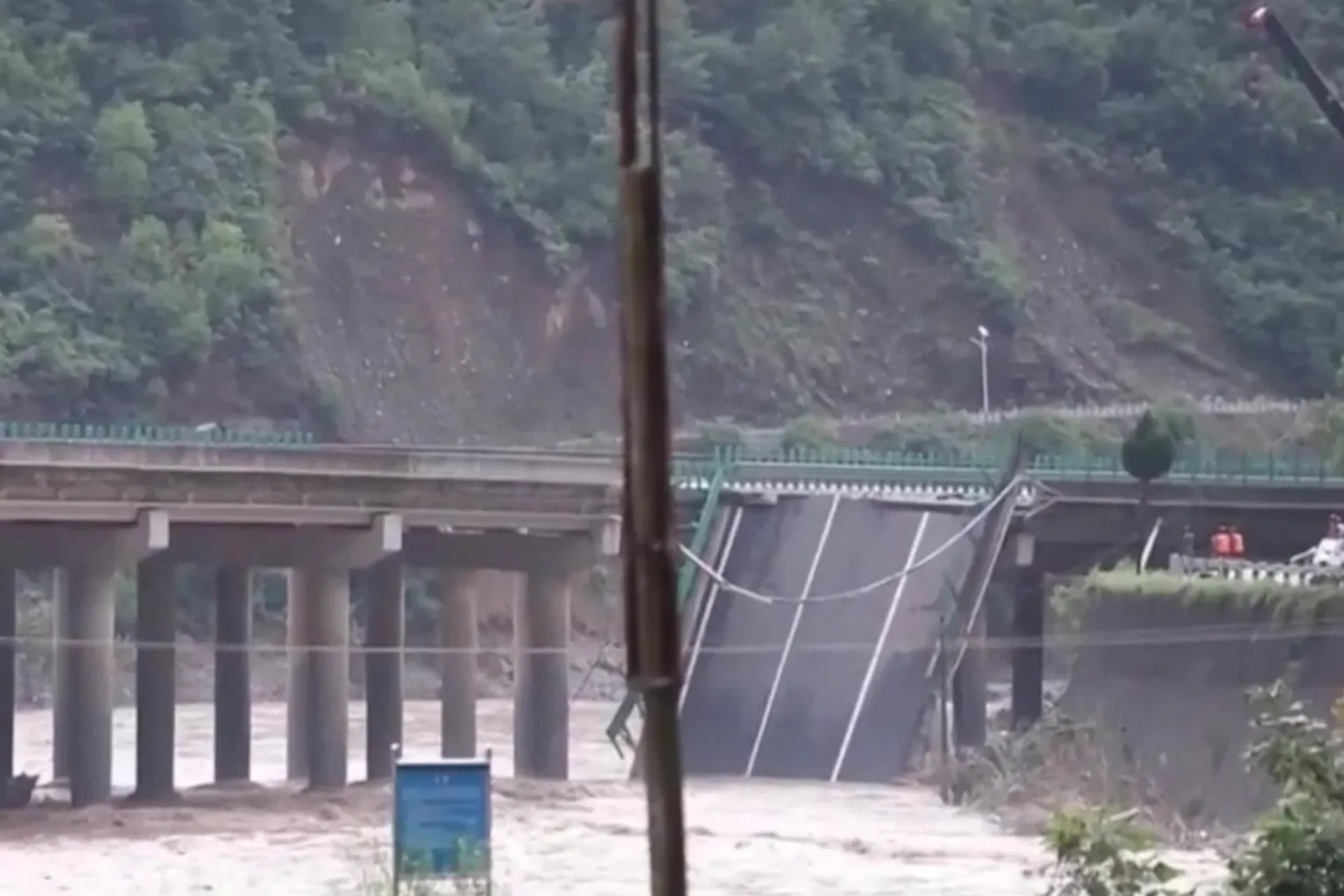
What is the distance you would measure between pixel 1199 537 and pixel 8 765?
20689 millimetres

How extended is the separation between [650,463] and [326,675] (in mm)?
37725

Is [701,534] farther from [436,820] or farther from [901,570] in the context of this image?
[436,820]

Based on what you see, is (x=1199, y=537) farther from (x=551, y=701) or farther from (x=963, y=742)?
(x=551, y=701)

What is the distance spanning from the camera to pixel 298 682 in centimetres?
4488

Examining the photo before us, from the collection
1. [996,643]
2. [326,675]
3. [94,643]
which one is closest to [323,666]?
[326,675]

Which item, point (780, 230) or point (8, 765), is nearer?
point (8, 765)

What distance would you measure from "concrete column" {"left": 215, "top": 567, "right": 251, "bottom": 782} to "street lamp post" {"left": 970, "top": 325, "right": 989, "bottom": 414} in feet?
152

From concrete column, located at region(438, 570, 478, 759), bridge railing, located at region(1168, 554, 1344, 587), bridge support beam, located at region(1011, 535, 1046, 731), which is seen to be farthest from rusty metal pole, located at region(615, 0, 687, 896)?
bridge support beam, located at region(1011, 535, 1046, 731)

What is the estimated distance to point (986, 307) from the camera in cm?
9306

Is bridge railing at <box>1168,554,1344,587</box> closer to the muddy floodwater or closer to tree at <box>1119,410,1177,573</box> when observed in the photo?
tree at <box>1119,410,1177,573</box>

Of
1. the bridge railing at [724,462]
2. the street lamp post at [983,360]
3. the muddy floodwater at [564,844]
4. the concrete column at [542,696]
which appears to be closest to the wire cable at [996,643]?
the concrete column at [542,696]

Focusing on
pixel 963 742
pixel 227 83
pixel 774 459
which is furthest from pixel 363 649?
pixel 227 83

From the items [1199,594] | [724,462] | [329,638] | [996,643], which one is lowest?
[996,643]

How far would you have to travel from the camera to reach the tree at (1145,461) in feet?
153
